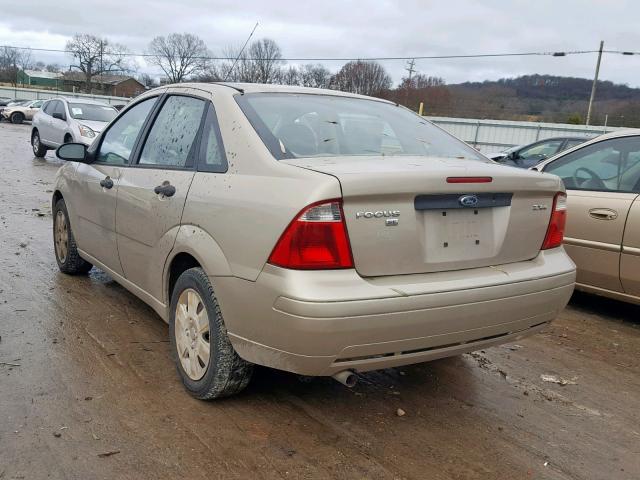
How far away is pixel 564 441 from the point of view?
293cm

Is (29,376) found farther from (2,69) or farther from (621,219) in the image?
(2,69)

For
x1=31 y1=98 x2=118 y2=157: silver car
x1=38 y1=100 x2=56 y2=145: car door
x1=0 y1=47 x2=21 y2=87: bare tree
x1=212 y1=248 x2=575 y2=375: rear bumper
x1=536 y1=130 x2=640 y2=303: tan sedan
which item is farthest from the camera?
x1=0 y1=47 x2=21 y2=87: bare tree

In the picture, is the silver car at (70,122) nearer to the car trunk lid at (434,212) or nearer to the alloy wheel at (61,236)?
the alloy wheel at (61,236)

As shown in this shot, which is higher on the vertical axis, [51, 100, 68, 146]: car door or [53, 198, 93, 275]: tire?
[51, 100, 68, 146]: car door

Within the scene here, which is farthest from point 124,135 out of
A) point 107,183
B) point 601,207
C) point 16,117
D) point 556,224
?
point 16,117

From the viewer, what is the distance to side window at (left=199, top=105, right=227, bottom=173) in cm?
303

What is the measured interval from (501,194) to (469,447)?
4.05 feet

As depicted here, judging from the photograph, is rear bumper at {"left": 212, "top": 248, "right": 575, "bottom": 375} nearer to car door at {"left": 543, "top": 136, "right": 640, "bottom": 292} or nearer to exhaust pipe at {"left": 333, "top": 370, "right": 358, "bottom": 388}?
exhaust pipe at {"left": 333, "top": 370, "right": 358, "bottom": 388}

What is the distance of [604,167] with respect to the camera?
16.5ft

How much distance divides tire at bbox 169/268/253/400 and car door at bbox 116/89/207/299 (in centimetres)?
27

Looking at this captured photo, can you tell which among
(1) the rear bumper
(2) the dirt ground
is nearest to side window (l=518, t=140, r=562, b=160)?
(2) the dirt ground

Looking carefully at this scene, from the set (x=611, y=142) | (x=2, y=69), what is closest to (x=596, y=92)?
(x=611, y=142)

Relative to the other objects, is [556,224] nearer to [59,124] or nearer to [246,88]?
[246,88]

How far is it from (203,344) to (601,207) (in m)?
3.47
